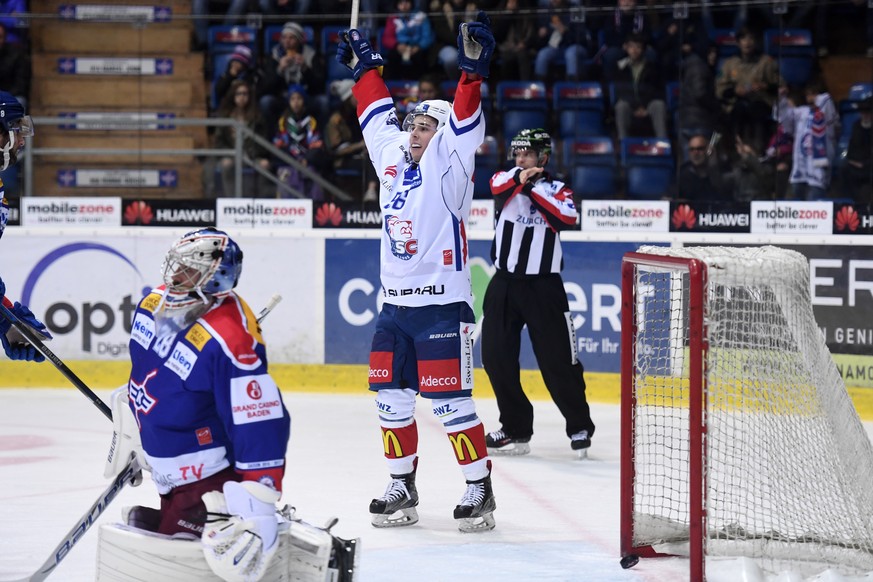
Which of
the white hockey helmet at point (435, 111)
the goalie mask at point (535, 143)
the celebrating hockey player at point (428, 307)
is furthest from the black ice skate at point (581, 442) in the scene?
the white hockey helmet at point (435, 111)

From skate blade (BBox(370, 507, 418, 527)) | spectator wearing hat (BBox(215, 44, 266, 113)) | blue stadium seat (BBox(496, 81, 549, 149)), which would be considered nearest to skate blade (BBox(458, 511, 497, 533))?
skate blade (BBox(370, 507, 418, 527))

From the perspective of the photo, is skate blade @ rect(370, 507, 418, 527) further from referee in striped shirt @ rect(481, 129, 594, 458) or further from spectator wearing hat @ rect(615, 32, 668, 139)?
spectator wearing hat @ rect(615, 32, 668, 139)

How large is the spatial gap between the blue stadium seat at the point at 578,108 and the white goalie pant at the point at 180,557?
5204 mm

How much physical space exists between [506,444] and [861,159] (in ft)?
9.34

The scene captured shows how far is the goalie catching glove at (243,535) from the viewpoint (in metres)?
2.38

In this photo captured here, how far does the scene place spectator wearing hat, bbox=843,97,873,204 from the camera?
692 cm

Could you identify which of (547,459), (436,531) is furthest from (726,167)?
(436,531)

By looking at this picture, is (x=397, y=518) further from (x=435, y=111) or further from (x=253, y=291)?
(x=253, y=291)

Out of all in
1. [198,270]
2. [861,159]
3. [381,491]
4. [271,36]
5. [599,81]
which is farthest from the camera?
[271,36]

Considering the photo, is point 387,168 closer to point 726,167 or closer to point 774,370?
point 774,370

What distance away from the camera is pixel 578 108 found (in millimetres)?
7566

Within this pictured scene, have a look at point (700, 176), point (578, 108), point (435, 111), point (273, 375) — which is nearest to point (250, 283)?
point (273, 375)

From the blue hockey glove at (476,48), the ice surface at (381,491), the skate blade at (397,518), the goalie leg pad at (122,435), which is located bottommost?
the ice surface at (381,491)

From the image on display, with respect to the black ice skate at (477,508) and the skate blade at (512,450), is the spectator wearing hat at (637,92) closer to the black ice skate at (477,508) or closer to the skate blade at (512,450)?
the skate blade at (512,450)
